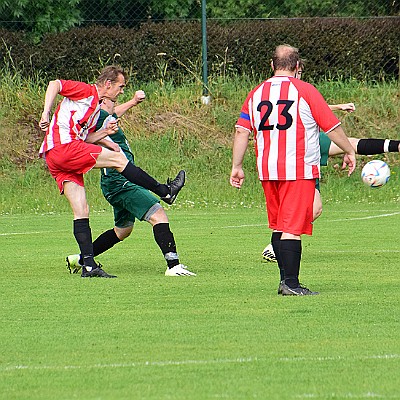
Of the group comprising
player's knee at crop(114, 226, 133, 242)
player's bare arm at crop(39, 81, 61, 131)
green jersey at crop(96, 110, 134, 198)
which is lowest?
player's knee at crop(114, 226, 133, 242)

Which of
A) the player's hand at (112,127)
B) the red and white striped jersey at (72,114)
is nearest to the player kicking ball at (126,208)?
the player's hand at (112,127)

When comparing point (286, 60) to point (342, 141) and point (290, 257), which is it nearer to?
point (342, 141)

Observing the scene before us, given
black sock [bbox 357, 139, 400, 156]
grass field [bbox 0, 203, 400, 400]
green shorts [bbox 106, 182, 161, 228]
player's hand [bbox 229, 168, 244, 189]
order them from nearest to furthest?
grass field [bbox 0, 203, 400, 400] < player's hand [bbox 229, 168, 244, 189] < green shorts [bbox 106, 182, 161, 228] < black sock [bbox 357, 139, 400, 156]

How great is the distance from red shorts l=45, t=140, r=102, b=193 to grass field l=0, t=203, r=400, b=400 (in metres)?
1.02

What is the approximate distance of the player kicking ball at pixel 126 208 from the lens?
1070cm

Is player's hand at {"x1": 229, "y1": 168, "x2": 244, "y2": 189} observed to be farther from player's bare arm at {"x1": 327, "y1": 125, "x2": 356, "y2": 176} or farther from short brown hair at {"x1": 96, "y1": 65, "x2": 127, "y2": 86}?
short brown hair at {"x1": 96, "y1": 65, "x2": 127, "y2": 86}

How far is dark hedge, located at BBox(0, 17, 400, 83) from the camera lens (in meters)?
26.0

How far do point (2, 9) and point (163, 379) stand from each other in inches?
854

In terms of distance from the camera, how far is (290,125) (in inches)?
349

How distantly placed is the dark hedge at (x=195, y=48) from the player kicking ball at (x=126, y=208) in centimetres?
1457

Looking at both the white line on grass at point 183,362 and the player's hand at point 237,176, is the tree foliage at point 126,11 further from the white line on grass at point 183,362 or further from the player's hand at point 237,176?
the white line on grass at point 183,362

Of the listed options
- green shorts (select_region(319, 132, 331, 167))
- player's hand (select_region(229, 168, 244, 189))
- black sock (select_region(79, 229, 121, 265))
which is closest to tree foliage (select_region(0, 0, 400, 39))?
green shorts (select_region(319, 132, 331, 167))

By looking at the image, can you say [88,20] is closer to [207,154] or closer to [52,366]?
[207,154]

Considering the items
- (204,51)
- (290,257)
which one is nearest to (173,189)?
(290,257)
